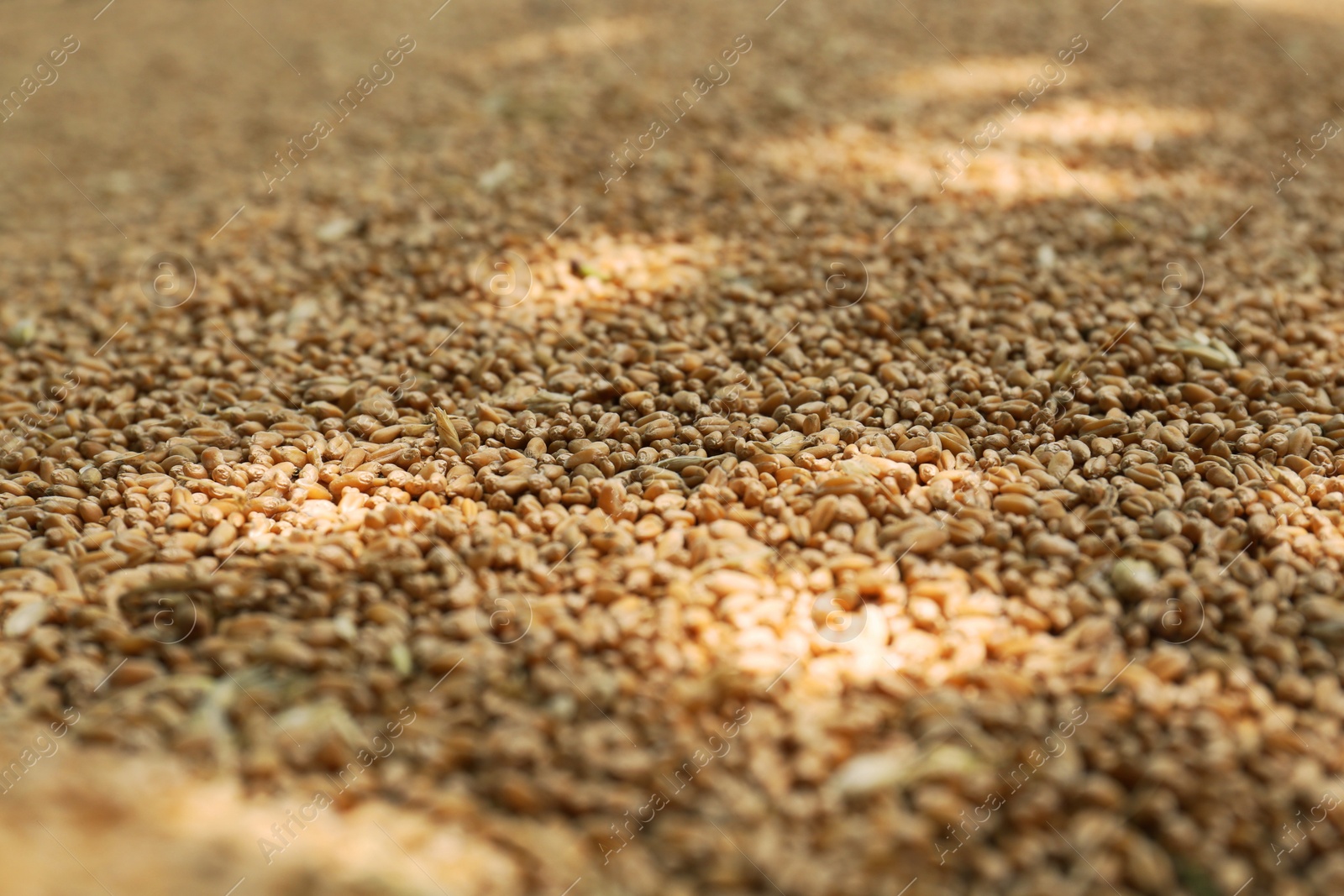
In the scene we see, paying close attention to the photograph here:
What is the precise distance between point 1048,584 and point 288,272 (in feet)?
7.11

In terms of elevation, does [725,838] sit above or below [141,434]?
below

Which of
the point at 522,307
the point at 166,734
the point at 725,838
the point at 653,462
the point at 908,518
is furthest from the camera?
the point at 522,307

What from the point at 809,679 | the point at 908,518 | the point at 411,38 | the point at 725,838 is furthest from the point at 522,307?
the point at 411,38

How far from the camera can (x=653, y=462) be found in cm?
201

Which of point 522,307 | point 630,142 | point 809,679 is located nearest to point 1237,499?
point 809,679

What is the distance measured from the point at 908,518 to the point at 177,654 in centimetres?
135

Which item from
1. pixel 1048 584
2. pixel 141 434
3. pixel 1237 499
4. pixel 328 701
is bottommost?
pixel 1237 499

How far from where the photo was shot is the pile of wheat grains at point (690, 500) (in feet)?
4.41

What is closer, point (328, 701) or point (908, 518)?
point (328, 701)

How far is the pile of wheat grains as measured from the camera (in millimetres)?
1345

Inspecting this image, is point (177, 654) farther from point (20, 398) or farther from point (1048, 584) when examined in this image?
point (1048, 584)

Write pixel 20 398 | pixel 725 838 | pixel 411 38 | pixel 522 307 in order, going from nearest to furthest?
1. pixel 725 838
2. pixel 20 398
3. pixel 522 307
4. pixel 411 38

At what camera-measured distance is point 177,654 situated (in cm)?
159

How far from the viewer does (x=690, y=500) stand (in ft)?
6.15
